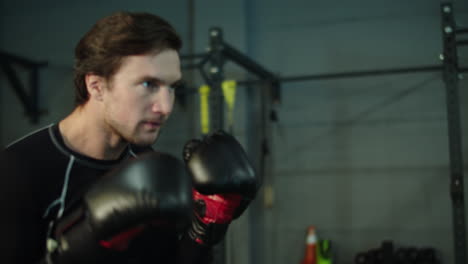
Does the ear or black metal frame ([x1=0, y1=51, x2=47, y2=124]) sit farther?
black metal frame ([x1=0, y1=51, x2=47, y2=124])

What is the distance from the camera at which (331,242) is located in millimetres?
3748

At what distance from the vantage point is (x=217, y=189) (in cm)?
150

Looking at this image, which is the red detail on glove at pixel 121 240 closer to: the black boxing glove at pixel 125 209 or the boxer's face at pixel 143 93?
the black boxing glove at pixel 125 209

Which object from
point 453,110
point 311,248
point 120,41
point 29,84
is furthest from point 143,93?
point 29,84

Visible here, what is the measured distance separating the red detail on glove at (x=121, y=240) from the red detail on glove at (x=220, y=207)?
448 mm

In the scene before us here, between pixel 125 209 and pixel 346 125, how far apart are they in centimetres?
298

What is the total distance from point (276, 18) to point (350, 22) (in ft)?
2.01

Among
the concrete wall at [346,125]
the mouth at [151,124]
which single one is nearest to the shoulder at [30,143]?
the mouth at [151,124]


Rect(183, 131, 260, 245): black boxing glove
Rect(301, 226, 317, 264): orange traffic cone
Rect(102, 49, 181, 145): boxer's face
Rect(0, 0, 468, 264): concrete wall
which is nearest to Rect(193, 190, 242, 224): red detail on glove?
Rect(183, 131, 260, 245): black boxing glove

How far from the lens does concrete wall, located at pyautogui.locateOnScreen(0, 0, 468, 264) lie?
3.61 meters

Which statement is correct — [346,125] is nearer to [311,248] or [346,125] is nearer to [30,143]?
[311,248]

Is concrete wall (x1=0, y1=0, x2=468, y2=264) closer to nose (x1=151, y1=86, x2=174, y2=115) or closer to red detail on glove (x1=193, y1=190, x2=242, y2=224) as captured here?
red detail on glove (x1=193, y1=190, x2=242, y2=224)

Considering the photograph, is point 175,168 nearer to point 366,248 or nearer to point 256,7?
point 366,248

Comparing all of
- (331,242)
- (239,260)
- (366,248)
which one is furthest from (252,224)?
(366,248)
